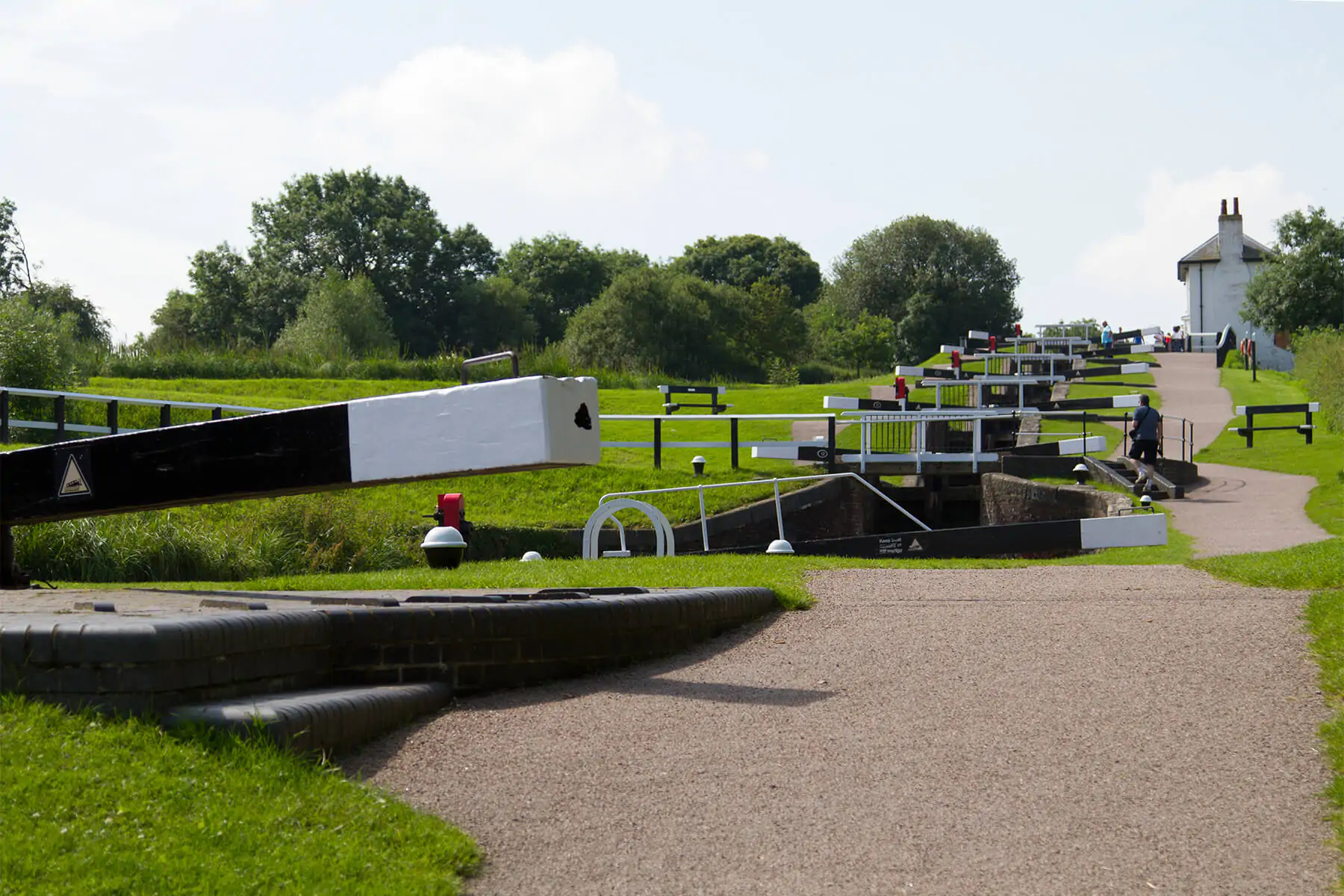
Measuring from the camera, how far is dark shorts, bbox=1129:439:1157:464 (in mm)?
21234

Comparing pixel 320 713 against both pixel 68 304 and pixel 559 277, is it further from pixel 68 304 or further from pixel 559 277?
pixel 559 277

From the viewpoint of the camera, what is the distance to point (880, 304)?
81.9 metres

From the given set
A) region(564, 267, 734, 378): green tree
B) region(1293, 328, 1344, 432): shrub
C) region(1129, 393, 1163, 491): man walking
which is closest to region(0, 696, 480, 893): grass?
region(1129, 393, 1163, 491): man walking

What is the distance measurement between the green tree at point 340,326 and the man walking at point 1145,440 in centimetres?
3127

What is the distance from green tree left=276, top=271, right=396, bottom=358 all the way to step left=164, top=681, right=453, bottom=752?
42.7 meters

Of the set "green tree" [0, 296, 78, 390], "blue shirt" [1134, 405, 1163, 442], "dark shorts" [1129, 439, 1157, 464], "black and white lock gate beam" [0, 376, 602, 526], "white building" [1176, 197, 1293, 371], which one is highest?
"white building" [1176, 197, 1293, 371]

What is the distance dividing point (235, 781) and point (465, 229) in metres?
73.6

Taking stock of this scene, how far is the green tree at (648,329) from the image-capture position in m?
54.8

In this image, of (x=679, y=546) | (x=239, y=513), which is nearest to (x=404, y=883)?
(x=239, y=513)

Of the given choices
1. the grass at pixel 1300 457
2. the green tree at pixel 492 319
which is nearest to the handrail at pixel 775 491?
the grass at pixel 1300 457

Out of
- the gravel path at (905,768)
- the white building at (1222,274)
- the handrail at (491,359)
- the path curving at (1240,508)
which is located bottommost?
the path curving at (1240,508)

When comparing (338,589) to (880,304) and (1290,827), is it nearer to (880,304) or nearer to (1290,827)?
(1290,827)

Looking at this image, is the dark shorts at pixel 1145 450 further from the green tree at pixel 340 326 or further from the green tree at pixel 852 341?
the green tree at pixel 852 341

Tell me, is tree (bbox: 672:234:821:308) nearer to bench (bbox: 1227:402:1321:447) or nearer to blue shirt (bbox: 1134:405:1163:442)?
bench (bbox: 1227:402:1321:447)
